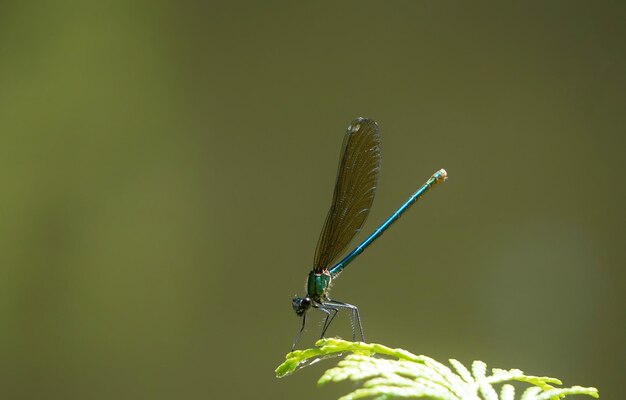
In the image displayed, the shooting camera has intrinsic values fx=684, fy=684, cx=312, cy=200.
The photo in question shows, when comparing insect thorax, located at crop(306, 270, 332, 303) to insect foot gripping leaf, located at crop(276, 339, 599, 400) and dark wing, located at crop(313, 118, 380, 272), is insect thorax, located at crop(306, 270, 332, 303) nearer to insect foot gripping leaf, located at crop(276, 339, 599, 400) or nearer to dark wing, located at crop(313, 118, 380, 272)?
dark wing, located at crop(313, 118, 380, 272)

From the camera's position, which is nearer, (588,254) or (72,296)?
(588,254)

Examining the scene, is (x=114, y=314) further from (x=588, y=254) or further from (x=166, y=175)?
(x=588, y=254)

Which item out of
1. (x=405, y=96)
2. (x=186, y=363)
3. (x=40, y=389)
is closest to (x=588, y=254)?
(x=405, y=96)

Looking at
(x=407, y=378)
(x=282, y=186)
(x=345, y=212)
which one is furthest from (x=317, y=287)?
(x=282, y=186)

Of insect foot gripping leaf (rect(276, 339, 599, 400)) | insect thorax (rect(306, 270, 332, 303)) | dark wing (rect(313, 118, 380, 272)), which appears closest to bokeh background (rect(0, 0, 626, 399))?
dark wing (rect(313, 118, 380, 272))

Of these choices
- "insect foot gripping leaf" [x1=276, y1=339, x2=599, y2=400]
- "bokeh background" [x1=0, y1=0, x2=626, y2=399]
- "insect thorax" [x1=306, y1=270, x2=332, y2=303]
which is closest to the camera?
"insect foot gripping leaf" [x1=276, y1=339, x2=599, y2=400]

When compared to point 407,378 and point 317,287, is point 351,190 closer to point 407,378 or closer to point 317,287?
point 317,287
